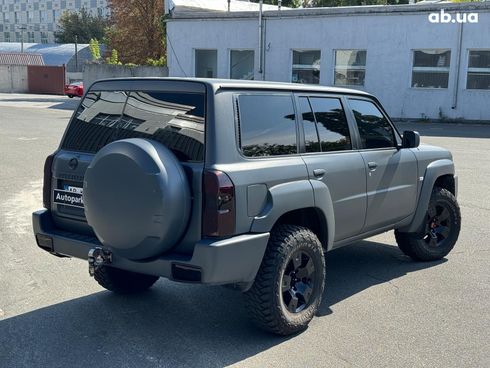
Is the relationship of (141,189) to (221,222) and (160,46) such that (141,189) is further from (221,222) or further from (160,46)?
(160,46)

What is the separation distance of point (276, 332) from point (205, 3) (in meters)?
30.4

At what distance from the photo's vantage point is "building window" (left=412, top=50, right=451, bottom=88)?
24672 millimetres

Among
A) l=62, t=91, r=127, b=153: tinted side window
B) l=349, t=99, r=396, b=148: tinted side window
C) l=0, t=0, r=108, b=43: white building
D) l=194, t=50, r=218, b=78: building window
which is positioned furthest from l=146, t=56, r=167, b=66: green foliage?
l=0, t=0, r=108, b=43: white building

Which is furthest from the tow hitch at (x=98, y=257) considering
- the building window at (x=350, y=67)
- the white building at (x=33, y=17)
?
the white building at (x=33, y=17)

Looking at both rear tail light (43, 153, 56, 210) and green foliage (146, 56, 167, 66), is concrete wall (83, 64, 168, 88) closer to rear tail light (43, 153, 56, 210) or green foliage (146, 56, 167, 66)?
green foliage (146, 56, 167, 66)

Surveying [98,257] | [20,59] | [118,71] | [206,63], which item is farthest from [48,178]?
[20,59]

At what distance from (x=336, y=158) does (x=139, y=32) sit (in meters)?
43.5

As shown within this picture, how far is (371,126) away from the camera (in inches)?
219

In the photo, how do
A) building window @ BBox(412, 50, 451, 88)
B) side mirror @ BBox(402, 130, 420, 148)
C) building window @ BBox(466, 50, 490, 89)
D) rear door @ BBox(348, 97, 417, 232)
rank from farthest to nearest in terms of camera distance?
building window @ BBox(412, 50, 451, 88)
building window @ BBox(466, 50, 490, 89)
side mirror @ BBox(402, 130, 420, 148)
rear door @ BBox(348, 97, 417, 232)

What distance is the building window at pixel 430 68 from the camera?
24.7 meters

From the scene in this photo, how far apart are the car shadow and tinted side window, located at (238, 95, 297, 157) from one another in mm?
1355

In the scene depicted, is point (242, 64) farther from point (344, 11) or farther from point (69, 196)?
point (69, 196)

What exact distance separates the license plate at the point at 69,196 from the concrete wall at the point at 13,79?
170ft

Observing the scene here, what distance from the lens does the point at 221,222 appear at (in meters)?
3.78
